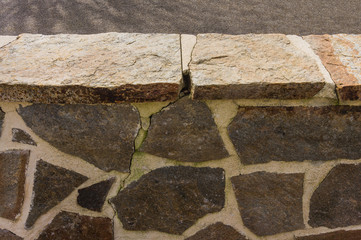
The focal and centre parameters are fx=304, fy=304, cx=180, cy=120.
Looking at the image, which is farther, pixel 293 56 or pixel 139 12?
pixel 139 12

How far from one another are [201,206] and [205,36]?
0.60m

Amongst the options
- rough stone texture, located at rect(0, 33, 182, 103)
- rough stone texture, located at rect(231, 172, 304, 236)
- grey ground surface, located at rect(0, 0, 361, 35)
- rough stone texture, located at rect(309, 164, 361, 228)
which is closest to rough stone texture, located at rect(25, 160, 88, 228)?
rough stone texture, located at rect(0, 33, 182, 103)

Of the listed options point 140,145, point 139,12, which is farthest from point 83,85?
point 139,12

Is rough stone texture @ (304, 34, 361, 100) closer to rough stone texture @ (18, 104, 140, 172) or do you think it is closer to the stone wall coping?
the stone wall coping

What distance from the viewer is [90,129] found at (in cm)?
95

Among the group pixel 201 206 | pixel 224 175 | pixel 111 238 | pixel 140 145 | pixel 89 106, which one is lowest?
pixel 111 238

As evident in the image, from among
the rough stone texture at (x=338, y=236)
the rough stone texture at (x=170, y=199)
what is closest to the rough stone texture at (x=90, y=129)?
the rough stone texture at (x=170, y=199)

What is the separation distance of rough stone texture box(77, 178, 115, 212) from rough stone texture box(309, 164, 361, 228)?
2.40 ft

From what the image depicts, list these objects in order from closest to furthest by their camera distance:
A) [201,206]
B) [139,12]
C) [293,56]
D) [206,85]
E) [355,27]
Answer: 1. [206,85]
2. [293,56]
3. [201,206]
4. [355,27]
5. [139,12]

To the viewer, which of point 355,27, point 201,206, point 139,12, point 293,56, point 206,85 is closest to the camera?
point 206,85

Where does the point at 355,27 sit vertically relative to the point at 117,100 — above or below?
below

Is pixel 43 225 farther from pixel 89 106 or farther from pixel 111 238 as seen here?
pixel 89 106

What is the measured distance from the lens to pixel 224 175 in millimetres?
1035

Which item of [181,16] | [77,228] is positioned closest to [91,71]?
[77,228]
